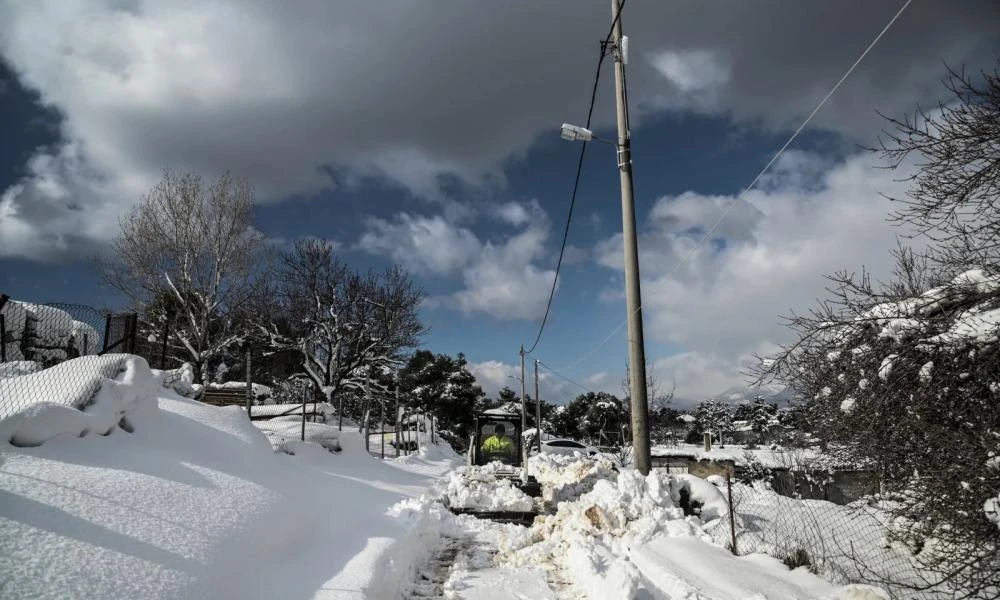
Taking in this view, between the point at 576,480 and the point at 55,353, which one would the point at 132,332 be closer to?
the point at 55,353

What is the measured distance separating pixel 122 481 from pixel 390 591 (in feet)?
10.0

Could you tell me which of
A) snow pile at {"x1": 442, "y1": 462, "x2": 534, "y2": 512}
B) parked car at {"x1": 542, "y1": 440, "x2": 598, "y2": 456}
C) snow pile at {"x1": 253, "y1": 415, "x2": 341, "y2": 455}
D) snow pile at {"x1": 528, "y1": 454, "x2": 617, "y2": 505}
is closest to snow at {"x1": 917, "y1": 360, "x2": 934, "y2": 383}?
snow pile at {"x1": 528, "y1": 454, "x2": 617, "y2": 505}

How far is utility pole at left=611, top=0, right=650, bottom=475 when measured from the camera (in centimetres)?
908

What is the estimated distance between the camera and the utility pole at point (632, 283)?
9.08 metres

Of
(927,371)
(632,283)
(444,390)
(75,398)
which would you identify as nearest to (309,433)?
(75,398)

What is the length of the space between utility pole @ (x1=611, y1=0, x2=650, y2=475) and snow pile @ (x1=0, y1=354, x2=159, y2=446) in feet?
24.6

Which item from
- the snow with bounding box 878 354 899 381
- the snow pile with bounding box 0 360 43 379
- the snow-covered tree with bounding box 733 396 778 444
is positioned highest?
the snow with bounding box 878 354 899 381

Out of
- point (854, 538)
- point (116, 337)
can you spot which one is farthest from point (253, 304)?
point (854, 538)

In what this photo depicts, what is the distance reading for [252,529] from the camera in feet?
17.8

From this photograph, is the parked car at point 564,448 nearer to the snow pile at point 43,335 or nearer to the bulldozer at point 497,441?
the bulldozer at point 497,441

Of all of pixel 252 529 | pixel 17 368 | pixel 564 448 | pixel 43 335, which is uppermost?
pixel 43 335

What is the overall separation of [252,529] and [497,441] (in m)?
11.7

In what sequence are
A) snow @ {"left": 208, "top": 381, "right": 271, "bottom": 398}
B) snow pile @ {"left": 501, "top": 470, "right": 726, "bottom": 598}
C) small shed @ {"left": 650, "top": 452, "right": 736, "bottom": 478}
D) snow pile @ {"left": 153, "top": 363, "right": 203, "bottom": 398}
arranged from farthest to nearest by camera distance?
snow @ {"left": 208, "top": 381, "right": 271, "bottom": 398}
small shed @ {"left": 650, "top": 452, "right": 736, "bottom": 478}
snow pile @ {"left": 153, "top": 363, "right": 203, "bottom": 398}
snow pile @ {"left": 501, "top": 470, "right": 726, "bottom": 598}

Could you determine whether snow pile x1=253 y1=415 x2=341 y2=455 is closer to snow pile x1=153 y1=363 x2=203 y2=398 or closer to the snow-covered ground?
snow pile x1=153 y1=363 x2=203 y2=398
